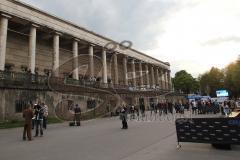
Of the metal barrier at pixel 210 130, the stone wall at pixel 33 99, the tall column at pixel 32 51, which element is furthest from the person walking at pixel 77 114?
the tall column at pixel 32 51

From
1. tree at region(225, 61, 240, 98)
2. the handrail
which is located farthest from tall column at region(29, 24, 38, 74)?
tree at region(225, 61, 240, 98)

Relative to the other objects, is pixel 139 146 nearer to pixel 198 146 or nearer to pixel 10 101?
pixel 198 146

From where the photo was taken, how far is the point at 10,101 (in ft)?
80.4

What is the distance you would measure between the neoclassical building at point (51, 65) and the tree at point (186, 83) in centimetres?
6476

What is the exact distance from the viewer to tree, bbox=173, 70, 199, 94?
121688 millimetres

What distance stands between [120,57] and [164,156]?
55.3 metres

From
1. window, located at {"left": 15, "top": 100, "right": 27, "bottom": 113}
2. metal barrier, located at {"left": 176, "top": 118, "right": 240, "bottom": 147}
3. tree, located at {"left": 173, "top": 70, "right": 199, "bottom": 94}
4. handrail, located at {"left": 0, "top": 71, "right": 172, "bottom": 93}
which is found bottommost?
metal barrier, located at {"left": 176, "top": 118, "right": 240, "bottom": 147}

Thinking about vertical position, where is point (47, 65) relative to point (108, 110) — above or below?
above

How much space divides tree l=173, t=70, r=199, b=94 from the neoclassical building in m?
64.8

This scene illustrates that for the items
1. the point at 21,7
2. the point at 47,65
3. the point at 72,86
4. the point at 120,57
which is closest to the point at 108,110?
the point at 72,86

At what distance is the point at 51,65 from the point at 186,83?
8917cm

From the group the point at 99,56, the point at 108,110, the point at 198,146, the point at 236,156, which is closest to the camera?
the point at 236,156

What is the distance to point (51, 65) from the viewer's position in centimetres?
4456

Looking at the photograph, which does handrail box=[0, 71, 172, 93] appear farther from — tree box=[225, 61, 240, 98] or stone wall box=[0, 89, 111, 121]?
tree box=[225, 61, 240, 98]
